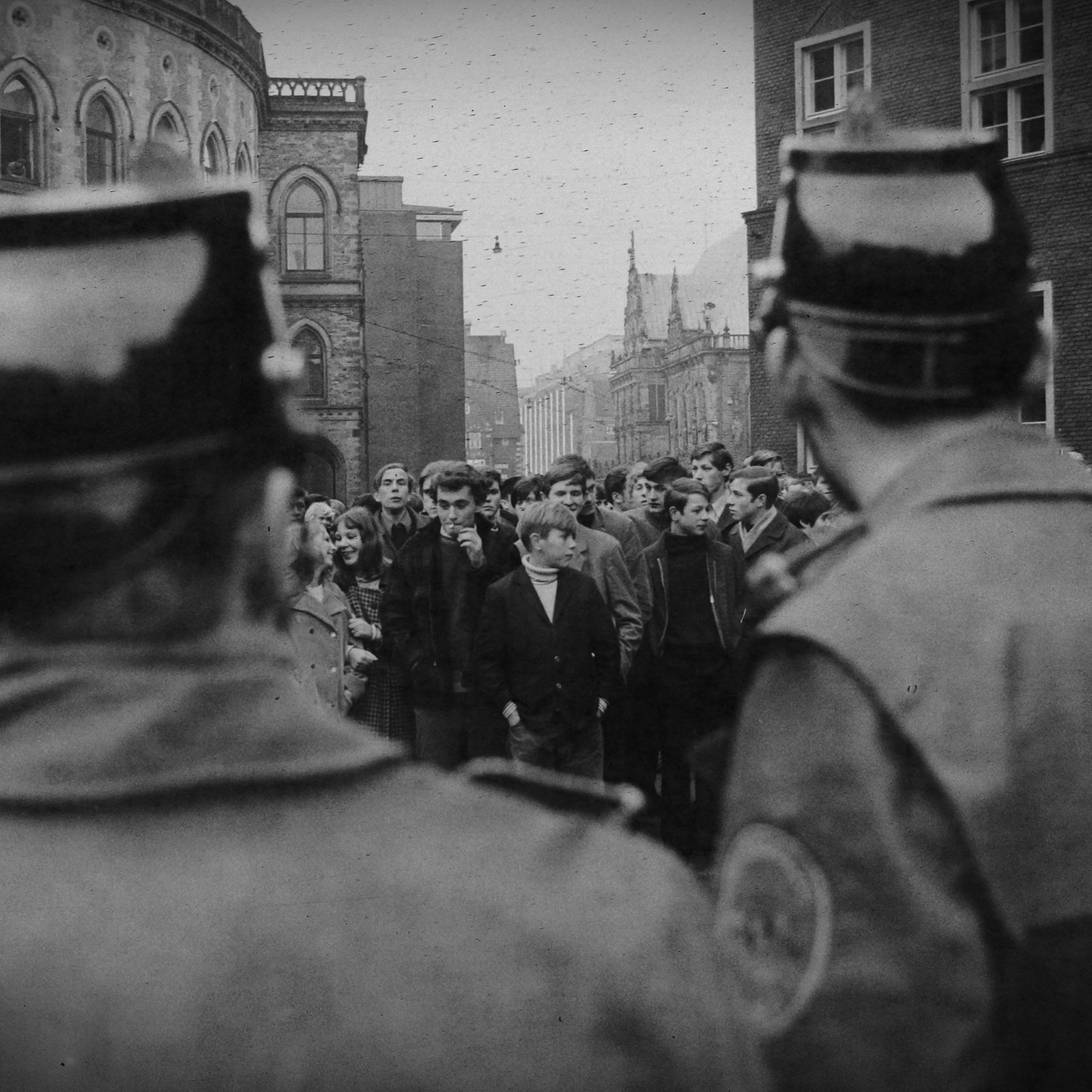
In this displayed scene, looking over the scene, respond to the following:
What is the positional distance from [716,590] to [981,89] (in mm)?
958

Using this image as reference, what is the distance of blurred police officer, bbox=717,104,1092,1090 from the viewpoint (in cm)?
146

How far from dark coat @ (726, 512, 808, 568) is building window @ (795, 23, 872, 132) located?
1.88 ft

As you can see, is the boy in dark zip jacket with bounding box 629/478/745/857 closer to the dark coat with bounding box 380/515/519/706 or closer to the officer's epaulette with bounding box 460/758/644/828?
the officer's epaulette with bounding box 460/758/644/828

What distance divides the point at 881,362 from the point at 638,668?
3.25ft

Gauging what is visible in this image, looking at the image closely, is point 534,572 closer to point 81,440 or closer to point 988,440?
point 988,440

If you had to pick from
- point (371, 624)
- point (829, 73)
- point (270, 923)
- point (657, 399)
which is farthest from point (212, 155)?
point (371, 624)

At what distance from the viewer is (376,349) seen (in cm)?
1262

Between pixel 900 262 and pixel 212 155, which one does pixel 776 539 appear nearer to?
pixel 900 262

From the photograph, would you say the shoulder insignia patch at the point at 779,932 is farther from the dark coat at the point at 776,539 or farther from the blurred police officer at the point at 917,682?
the dark coat at the point at 776,539

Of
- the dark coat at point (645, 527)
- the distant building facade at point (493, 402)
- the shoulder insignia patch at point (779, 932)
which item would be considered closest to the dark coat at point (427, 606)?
the distant building facade at point (493, 402)

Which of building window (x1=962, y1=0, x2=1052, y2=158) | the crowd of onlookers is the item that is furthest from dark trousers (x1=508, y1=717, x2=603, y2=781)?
building window (x1=962, y1=0, x2=1052, y2=158)

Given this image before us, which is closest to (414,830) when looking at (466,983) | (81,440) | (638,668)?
(466,983)

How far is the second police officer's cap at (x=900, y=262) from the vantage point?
1.65 metres

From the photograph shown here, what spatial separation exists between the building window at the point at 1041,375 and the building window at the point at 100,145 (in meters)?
1.11
